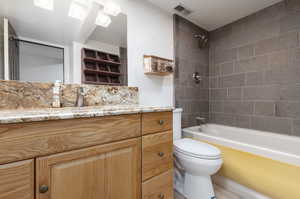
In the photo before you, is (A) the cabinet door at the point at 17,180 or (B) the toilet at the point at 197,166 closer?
(A) the cabinet door at the point at 17,180

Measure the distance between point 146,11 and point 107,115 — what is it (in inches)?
58.7

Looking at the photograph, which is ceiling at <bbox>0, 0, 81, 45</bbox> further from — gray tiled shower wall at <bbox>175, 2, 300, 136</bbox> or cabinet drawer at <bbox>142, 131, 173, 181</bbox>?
gray tiled shower wall at <bbox>175, 2, 300, 136</bbox>

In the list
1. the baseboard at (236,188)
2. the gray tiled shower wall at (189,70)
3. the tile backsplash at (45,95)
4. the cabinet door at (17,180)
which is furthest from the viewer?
the gray tiled shower wall at (189,70)

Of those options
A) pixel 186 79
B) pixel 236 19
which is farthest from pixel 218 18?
pixel 186 79

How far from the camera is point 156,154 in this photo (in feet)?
3.10

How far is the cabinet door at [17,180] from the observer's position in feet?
1.63

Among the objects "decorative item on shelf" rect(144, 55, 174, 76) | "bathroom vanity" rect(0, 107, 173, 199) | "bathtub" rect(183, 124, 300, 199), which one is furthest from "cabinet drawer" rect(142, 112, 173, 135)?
"bathtub" rect(183, 124, 300, 199)

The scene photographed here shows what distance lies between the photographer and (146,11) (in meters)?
1.65

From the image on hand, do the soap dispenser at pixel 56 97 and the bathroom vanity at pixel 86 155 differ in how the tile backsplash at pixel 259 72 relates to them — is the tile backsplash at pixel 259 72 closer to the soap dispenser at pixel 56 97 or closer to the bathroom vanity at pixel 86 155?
the bathroom vanity at pixel 86 155

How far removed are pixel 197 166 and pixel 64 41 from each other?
1551 mm

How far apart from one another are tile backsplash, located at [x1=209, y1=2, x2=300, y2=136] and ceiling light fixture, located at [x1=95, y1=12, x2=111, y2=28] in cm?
179

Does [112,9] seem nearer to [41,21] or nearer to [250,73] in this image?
[41,21]

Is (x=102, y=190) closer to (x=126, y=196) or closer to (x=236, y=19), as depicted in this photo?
(x=126, y=196)

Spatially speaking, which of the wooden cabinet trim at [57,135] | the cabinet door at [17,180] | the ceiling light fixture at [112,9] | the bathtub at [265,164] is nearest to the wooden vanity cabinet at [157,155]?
the wooden cabinet trim at [57,135]
